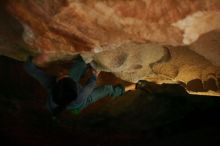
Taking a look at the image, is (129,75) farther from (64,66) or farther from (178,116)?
(178,116)

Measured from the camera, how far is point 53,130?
5.84 meters

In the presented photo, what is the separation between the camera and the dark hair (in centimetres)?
296

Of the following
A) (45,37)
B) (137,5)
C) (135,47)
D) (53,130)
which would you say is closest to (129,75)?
(135,47)

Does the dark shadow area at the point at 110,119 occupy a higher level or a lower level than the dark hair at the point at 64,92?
higher

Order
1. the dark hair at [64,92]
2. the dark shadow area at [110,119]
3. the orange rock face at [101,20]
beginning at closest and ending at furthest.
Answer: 1. the orange rock face at [101,20]
2. the dark hair at [64,92]
3. the dark shadow area at [110,119]

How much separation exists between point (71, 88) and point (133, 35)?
0.84 metres

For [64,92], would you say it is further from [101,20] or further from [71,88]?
[101,20]

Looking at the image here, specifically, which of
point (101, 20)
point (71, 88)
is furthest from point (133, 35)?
point (71, 88)

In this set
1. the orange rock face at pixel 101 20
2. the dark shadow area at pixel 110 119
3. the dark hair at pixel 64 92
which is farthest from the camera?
the dark shadow area at pixel 110 119

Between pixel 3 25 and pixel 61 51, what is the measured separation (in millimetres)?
731

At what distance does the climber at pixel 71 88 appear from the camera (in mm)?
2987

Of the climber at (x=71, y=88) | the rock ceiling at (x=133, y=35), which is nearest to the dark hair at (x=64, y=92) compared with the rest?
the climber at (x=71, y=88)

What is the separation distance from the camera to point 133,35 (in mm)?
2895

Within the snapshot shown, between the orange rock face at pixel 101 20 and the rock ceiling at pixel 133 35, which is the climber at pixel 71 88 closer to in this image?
the rock ceiling at pixel 133 35
